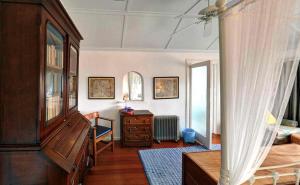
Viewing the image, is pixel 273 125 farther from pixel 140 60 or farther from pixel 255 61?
pixel 140 60

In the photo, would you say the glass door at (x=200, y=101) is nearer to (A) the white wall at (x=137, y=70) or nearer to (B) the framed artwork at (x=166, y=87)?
(A) the white wall at (x=137, y=70)

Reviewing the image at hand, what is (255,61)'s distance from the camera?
3.47 ft

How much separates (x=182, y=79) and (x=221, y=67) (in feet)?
12.3

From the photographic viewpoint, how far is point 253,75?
42.0 inches

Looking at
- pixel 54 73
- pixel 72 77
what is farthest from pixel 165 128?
pixel 54 73

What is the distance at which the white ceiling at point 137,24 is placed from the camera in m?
3.13

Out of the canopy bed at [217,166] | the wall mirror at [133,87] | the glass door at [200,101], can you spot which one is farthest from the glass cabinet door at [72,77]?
the glass door at [200,101]

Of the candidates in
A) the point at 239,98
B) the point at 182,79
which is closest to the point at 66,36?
the point at 239,98

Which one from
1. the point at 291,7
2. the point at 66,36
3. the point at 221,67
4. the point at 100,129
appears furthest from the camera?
the point at 100,129

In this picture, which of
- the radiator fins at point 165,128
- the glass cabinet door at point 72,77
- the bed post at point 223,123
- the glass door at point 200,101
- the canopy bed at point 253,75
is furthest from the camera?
the radiator fins at point 165,128

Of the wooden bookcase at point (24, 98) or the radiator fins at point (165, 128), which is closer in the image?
the wooden bookcase at point (24, 98)

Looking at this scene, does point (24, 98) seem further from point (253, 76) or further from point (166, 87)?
point (166, 87)

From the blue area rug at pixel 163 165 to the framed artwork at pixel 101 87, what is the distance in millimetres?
1524

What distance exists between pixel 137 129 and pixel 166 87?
127 cm
